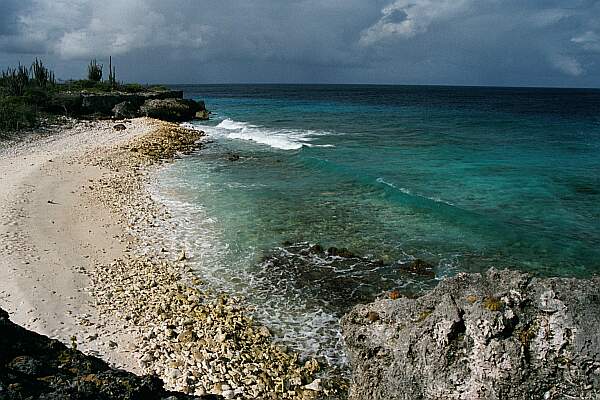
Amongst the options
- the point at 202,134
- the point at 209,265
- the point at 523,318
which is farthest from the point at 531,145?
the point at 523,318

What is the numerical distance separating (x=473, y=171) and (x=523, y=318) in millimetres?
26611

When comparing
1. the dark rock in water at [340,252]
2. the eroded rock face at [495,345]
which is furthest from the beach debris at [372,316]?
the dark rock in water at [340,252]

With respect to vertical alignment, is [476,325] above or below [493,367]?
above

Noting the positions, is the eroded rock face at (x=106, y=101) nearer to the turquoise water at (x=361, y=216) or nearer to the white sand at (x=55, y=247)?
the turquoise water at (x=361, y=216)

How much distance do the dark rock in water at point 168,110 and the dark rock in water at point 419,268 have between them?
48302mm

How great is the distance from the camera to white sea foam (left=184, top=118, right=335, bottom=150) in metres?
44.0

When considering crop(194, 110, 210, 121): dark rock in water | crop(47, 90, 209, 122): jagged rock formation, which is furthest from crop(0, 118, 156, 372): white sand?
crop(194, 110, 210, 121): dark rock in water

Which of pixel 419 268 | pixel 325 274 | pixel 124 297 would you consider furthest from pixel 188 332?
pixel 419 268

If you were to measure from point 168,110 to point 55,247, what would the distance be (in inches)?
1780

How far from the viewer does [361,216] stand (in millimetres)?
22266

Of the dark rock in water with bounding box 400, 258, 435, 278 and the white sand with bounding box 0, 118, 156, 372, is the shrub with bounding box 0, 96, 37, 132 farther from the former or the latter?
the dark rock in water with bounding box 400, 258, 435, 278

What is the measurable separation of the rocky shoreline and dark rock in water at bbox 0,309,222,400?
4.90 meters

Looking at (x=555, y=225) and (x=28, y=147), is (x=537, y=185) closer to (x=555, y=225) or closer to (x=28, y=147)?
(x=555, y=225)

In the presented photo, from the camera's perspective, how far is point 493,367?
710 cm
